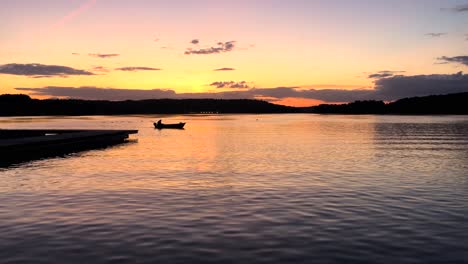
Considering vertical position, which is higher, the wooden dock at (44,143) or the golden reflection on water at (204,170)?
the wooden dock at (44,143)

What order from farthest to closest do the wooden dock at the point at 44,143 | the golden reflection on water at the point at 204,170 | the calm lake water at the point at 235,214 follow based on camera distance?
the wooden dock at the point at 44,143, the golden reflection on water at the point at 204,170, the calm lake water at the point at 235,214

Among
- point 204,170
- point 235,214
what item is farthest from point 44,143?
point 235,214

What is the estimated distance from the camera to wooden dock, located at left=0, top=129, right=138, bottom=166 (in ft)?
132

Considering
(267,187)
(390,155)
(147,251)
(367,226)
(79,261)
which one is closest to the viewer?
(79,261)

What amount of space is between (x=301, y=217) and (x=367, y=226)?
2448 mm

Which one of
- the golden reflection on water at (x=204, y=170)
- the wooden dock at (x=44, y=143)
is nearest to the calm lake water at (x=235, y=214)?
the golden reflection on water at (x=204, y=170)

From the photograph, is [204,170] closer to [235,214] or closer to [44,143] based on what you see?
[235,214]

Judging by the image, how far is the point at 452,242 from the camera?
42.6 ft

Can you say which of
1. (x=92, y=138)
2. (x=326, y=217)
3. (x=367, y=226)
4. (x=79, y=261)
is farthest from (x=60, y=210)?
(x=92, y=138)

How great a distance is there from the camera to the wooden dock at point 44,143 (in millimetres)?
40094

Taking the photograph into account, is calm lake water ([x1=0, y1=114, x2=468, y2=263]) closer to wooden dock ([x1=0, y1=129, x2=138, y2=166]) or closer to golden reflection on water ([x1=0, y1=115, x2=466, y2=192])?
golden reflection on water ([x1=0, y1=115, x2=466, y2=192])

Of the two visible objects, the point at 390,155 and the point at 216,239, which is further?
the point at 390,155

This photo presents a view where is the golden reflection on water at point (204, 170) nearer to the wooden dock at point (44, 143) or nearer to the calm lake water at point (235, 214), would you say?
the calm lake water at point (235, 214)

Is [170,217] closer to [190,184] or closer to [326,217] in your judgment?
[326,217]
